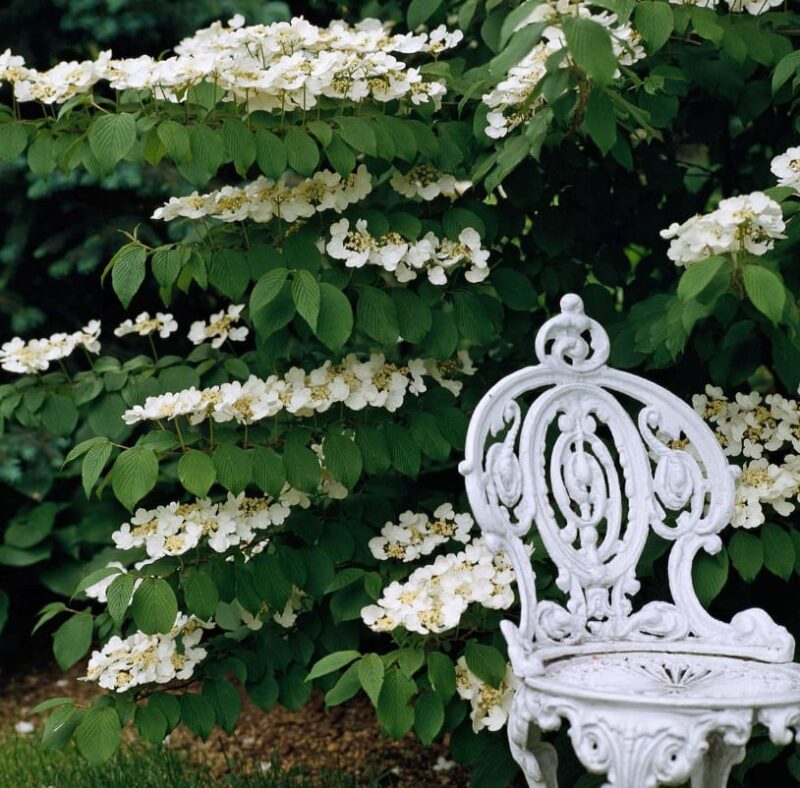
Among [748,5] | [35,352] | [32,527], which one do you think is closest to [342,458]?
[35,352]

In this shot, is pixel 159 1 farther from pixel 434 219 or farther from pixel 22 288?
pixel 434 219

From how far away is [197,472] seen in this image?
2152 mm

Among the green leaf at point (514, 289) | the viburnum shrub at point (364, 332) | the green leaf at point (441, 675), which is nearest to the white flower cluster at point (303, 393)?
the viburnum shrub at point (364, 332)

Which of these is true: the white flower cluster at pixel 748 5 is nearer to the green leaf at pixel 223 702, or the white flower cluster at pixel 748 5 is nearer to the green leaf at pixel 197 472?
the green leaf at pixel 197 472

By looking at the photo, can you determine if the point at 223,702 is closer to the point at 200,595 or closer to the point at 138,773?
the point at 200,595

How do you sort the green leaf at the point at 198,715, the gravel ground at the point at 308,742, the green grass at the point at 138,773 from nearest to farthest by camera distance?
the green leaf at the point at 198,715 → the green grass at the point at 138,773 → the gravel ground at the point at 308,742

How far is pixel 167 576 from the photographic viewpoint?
2266 millimetres

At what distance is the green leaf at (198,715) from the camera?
91.0 inches

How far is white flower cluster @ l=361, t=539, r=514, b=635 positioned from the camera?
81.6 inches

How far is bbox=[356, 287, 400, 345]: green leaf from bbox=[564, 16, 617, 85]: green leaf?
2.13 ft

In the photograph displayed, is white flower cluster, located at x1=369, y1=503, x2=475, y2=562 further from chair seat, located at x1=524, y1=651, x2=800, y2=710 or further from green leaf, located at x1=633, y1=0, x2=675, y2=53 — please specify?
green leaf, located at x1=633, y1=0, x2=675, y2=53

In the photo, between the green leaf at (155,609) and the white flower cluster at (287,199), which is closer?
the green leaf at (155,609)

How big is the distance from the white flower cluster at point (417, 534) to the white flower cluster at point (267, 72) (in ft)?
2.78

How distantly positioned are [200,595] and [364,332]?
62 centimetres
